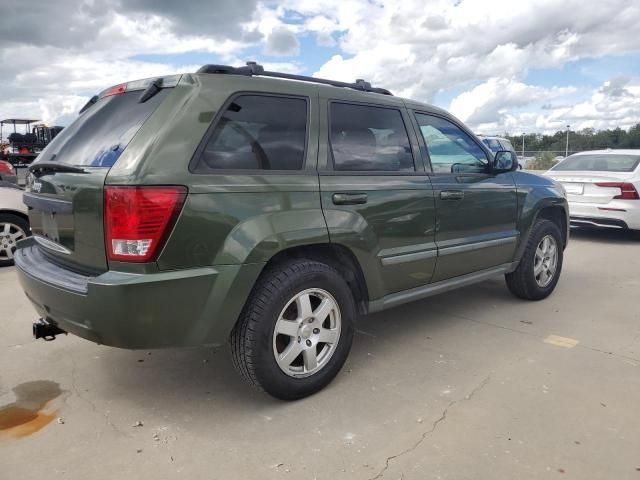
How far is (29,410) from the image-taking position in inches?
117

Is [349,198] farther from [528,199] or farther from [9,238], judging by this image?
[9,238]

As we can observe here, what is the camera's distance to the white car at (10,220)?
20.8 feet

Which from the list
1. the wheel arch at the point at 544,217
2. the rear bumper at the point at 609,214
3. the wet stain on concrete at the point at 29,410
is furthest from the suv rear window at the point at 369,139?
the rear bumper at the point at 609,214

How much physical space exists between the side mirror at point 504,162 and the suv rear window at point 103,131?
276 cm

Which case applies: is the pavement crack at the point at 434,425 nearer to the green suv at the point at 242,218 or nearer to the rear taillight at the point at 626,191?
the green suv at the point at 242,218

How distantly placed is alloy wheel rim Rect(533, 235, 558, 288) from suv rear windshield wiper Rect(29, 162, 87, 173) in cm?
394

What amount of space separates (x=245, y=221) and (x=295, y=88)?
0.95m

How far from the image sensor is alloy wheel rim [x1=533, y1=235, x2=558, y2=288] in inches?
197

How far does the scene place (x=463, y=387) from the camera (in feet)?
10.7

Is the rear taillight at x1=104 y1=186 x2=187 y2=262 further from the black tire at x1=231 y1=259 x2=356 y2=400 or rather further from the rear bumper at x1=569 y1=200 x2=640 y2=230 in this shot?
the rear bumper at x1=569 y1=200 x2=640 y2=230

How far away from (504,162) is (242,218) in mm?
2644

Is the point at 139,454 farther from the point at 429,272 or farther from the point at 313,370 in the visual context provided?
the point at 429,272

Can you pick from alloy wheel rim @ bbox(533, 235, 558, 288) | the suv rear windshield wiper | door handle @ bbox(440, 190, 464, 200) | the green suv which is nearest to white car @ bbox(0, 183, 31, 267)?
the green suv

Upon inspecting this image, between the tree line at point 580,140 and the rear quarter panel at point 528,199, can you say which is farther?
the tree line at point 580,140
